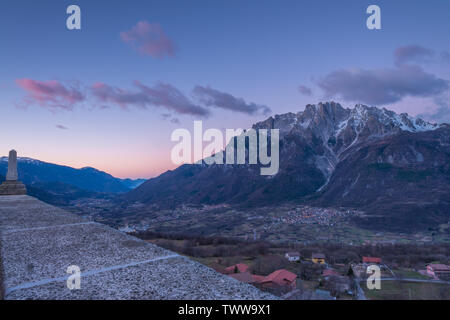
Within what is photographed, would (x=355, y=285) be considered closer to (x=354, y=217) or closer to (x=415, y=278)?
(x=415, y=278)

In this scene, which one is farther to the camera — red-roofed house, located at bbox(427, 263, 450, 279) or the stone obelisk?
red-roofed house, located at bbox(427, 263, 450, 279)

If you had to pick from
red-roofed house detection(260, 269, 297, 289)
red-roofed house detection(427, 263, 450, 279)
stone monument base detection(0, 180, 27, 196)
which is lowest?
red-roofed house detection(427, 263, 450, 279)

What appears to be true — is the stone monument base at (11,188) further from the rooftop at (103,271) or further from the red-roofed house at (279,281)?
Answer: the red-roofed house at (279,281)

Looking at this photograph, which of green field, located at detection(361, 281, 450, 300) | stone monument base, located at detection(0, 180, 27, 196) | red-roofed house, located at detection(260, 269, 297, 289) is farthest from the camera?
green field, located at detection(361, 281, 450, 300)

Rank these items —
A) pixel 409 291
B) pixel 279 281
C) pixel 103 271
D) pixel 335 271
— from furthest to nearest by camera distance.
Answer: pixel 335 271 → pixel 409 291 → pixel 279 281 → pixel 103 271

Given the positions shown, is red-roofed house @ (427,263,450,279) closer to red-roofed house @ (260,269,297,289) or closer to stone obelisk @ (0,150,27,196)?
red-roofed house @ (260,269,297,289)

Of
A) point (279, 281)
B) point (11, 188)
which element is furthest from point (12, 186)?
point (279, 281)

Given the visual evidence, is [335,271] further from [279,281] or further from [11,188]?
[11,188]

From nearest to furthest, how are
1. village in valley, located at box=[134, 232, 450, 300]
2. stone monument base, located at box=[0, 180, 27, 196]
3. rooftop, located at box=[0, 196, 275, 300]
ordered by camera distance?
rooftop, located at box=[0, 196, 275, 300] → stone monument base, located at box=[0, 180, 27, 196] → village in valley, located at box=[134, 232, 450, 300]

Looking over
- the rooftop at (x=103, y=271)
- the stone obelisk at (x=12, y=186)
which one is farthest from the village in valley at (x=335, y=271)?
the rooftop at (x=103, y=271)

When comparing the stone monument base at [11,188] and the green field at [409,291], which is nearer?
the stone monument base at [11,188]

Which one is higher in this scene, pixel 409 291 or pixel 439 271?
pixel 409 291

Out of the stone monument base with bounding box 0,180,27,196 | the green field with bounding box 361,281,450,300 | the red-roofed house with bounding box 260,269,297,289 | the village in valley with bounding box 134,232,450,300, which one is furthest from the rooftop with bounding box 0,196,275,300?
the green field with bounding box 361,281,450,300
